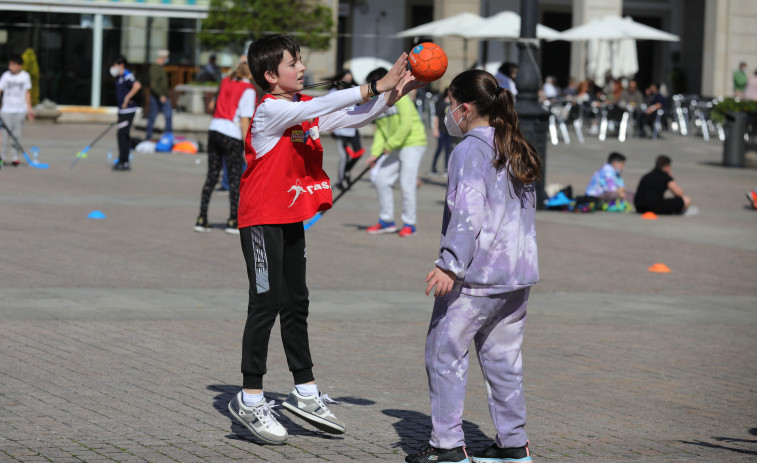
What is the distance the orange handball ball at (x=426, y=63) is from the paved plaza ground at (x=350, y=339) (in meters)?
1.66

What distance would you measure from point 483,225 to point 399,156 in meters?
8.30

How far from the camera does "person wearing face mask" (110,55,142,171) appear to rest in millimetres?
19047

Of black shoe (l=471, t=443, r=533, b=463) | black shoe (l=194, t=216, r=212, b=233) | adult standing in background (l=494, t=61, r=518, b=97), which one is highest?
adult standing in background (l=494, t=61, r=518, b=97)

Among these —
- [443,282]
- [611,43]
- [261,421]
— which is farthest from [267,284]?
[611,43]

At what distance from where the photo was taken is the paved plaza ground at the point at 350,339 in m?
5.63

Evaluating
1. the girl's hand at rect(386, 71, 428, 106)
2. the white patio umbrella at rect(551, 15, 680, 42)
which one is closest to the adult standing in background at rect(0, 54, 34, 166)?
A: the girl's hand at rect(386, 71, 428, 106)

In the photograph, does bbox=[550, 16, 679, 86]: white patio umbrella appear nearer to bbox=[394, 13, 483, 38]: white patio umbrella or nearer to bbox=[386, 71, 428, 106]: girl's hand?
bbox=[394, 13, 483, 38]: white patio umbrella

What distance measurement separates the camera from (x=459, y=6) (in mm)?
39438

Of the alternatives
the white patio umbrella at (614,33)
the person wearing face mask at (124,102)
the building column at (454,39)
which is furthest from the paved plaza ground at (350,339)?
the building column at (454,39)

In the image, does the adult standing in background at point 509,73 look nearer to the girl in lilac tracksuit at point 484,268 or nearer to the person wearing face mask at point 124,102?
the person wearing face mask at point 124,102

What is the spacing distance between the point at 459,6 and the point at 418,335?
32.3m

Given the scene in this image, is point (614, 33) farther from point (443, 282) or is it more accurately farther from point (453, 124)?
point (443, 282)

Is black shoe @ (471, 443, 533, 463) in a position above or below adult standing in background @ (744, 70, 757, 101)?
below

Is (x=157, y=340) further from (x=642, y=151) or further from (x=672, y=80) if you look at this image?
(x=672, y=80)
